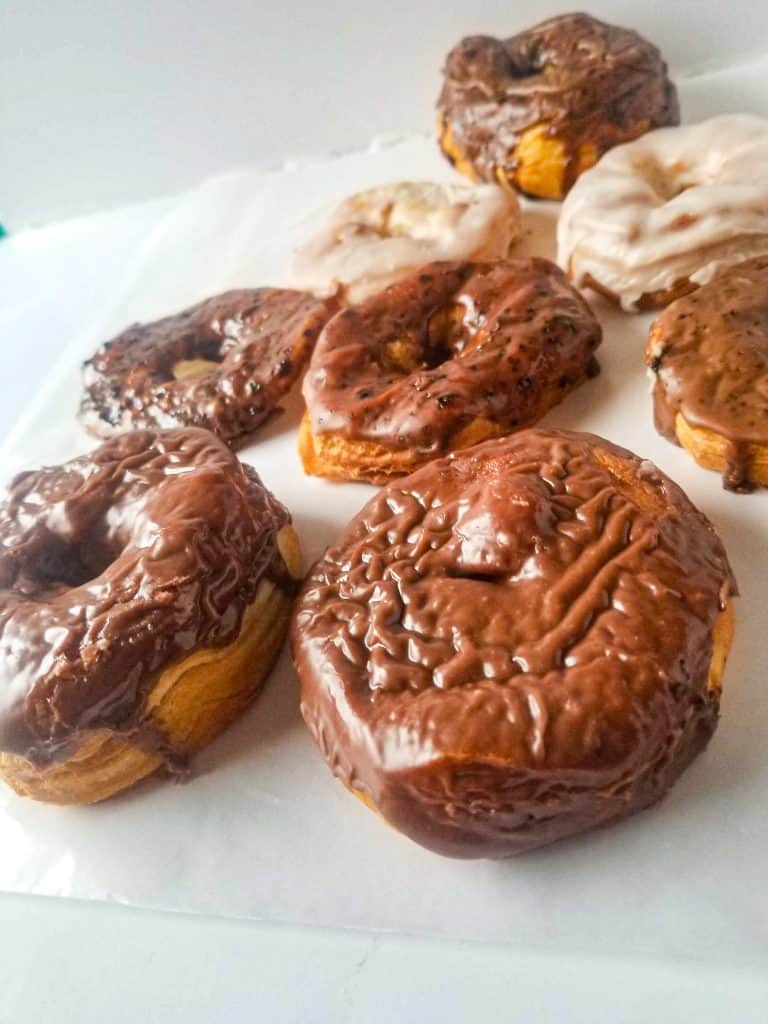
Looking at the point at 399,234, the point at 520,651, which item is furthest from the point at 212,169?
the point at 520,651

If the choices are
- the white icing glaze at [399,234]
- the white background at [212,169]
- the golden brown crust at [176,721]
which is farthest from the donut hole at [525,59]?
the golden brown crust at [176,721]

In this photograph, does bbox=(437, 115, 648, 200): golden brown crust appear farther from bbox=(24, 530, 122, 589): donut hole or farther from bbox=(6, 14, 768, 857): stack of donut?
bbox=(24, 530, 122, 589): donut hole

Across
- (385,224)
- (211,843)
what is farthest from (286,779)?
(385,224)

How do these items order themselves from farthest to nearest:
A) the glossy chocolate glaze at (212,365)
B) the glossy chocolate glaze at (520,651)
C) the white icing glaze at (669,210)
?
the glossy chocolate glaze at (212,365) < the white icing glaze at (669,210) < the glossy chocolate glaze at (520,651)

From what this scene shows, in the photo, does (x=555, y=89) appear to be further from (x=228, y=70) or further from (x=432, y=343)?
(x=228, y=70)

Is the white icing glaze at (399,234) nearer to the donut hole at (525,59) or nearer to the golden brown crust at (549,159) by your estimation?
the golden brown crust at (549,159)

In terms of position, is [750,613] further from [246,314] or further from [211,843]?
[246,314]

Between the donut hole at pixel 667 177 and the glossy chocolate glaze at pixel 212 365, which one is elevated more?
the donut hole at pixel 667 177
